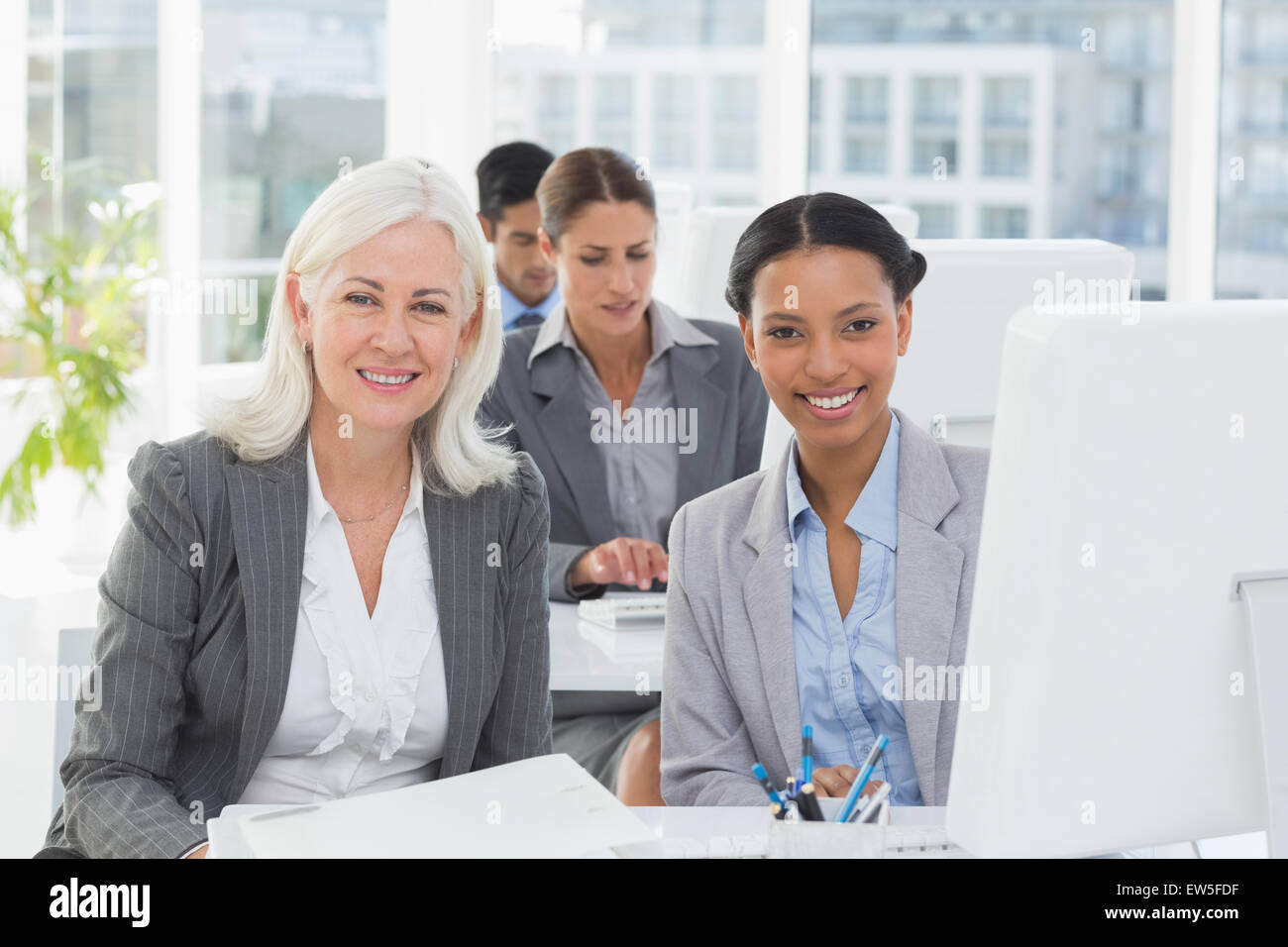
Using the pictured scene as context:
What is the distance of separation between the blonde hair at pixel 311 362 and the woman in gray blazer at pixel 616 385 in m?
0.91

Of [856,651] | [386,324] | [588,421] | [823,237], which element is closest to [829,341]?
[823,237]

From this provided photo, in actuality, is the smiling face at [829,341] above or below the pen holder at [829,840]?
above

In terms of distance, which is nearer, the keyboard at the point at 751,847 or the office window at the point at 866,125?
the keyboard at the point at 751,847

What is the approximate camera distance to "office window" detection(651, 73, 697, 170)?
5672 millimetres

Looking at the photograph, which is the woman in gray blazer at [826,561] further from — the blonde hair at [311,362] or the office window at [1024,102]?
the office window at [1024,102]

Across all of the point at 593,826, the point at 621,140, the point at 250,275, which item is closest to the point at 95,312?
the point at 250,275

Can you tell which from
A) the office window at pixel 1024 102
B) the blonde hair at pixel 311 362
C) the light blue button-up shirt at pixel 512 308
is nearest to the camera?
the blonde hair at pixel 311 362

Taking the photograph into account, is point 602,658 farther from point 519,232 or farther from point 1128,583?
point 519,232

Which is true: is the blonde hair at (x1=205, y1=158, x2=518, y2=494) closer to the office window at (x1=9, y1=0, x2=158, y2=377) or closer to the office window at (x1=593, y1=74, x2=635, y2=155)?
the office window at (x1=9, y1=0, x2=158, y2=377)

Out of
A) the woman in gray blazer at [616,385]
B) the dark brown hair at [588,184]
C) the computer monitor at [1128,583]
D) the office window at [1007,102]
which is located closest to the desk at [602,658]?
the woman in gray blazer at [616,385]

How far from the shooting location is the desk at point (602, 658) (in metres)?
2.11

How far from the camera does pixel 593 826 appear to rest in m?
1.18

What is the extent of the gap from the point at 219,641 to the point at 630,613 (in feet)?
2.89

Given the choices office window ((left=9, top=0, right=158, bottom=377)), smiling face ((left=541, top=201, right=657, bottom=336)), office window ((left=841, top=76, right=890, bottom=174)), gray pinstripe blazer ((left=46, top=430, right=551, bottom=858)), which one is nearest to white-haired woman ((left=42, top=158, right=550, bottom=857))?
gray pinstripe blazer ((left=46, top=430, right=551, bottom=858))
